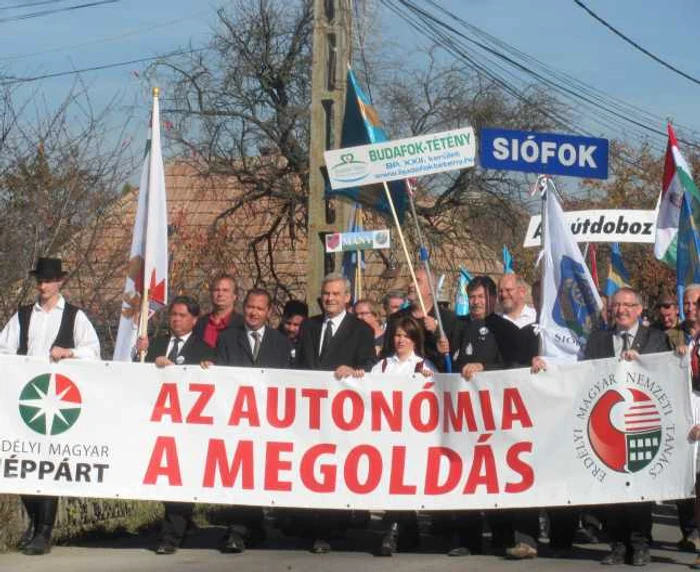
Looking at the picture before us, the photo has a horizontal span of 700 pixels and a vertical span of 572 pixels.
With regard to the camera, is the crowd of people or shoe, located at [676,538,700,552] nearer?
the crowd of people

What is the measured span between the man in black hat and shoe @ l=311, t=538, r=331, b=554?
1943mm

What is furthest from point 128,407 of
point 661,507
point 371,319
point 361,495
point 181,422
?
point 661,507

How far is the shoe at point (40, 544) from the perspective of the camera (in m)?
Answer: 9.57

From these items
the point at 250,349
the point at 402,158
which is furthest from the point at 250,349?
the point at 402,158

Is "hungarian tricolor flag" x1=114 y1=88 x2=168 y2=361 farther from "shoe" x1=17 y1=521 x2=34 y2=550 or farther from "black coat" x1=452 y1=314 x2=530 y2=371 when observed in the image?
"black coat" x1=452 y1=314 x2=530 y2=371

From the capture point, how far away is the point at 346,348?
396 inches

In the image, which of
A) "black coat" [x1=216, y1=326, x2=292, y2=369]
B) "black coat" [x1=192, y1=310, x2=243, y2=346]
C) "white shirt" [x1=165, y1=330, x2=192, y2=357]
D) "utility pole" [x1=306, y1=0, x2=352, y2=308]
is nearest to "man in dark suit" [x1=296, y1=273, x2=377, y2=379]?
"black coat" [x1=216, y1=326, x2=292, y2=369]

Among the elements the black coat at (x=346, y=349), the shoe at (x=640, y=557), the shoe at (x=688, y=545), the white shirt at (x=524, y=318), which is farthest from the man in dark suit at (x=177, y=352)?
the shoe at (x=688, y=545)

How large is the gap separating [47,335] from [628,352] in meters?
4.24

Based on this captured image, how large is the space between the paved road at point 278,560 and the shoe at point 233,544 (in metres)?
0.06

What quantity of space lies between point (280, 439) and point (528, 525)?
189cm

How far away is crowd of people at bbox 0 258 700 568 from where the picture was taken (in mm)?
9570

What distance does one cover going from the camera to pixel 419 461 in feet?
31.4

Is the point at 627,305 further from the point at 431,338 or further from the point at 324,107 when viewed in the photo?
the point at 324,107
